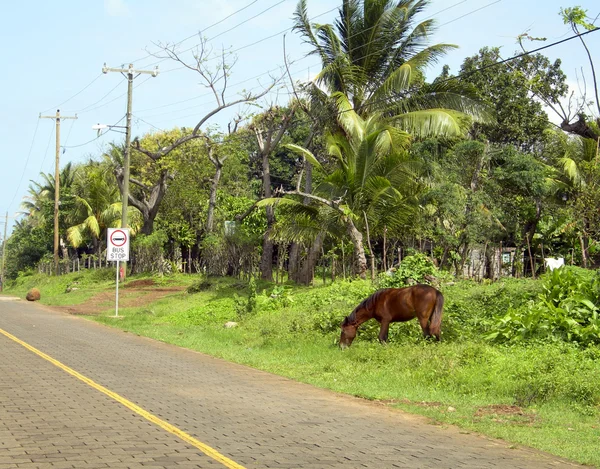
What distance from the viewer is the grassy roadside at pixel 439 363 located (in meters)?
10.1

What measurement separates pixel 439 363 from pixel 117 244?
1605cm

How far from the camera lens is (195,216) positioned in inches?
1790

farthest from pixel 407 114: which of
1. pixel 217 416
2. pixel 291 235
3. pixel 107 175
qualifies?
pixel 107 175

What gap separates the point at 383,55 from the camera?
28.6 meters

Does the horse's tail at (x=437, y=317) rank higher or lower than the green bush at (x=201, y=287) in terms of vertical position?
lower

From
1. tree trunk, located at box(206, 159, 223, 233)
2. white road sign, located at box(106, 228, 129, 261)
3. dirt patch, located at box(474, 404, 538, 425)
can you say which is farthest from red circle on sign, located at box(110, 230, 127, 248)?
dirt patch, located at box(474, 404, 538, 425)

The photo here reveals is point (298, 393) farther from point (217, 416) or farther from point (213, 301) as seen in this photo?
point (213, 301)

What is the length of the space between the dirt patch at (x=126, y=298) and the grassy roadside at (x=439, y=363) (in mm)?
7146

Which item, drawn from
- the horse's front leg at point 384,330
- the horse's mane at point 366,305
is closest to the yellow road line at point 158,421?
the horse's mane at point 366,305

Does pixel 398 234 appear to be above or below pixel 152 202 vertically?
below

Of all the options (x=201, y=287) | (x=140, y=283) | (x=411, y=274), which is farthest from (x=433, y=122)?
(x=140, y=283)

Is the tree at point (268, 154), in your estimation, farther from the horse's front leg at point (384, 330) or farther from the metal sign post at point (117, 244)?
the horse's front leg at point (384, 330)

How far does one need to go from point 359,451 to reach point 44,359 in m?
8.90

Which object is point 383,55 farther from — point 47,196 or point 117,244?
point 47,196
